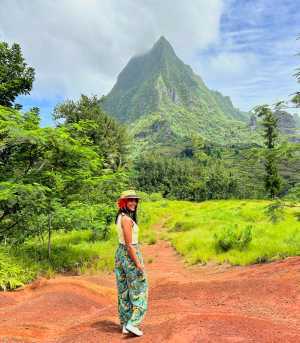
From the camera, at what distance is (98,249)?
17656 millimetres

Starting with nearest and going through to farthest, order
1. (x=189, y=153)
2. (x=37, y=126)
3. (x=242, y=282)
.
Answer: (x=242, y=282) < (x=37, y=126) < (x=189, y=153)

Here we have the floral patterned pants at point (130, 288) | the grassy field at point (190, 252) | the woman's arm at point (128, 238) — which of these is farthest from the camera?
the grassy field at point (190, 252)

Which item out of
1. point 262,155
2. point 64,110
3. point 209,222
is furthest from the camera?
point 64,110

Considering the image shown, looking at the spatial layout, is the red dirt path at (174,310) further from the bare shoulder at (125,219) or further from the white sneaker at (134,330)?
the bare shoulder at (125,219)

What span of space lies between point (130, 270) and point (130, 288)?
27 cm

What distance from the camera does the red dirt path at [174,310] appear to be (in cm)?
601

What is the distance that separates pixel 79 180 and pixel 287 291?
27.3 ft

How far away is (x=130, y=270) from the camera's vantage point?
A: 6281 millimetres

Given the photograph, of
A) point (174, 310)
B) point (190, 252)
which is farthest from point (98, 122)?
point (174, 310)

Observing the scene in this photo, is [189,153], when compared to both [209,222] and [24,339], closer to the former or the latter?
[209,222]

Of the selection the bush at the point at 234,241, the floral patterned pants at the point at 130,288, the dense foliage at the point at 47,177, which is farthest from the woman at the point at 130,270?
the bush at the point at 234,241

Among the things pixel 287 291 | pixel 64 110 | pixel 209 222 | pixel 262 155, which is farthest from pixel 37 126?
pixel 64 110

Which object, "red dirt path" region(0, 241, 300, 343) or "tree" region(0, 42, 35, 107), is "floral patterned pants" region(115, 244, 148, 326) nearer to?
"red dirt path" region(0, 241, 300, 343)

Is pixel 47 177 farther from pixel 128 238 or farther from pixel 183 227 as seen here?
pixel 183 227
